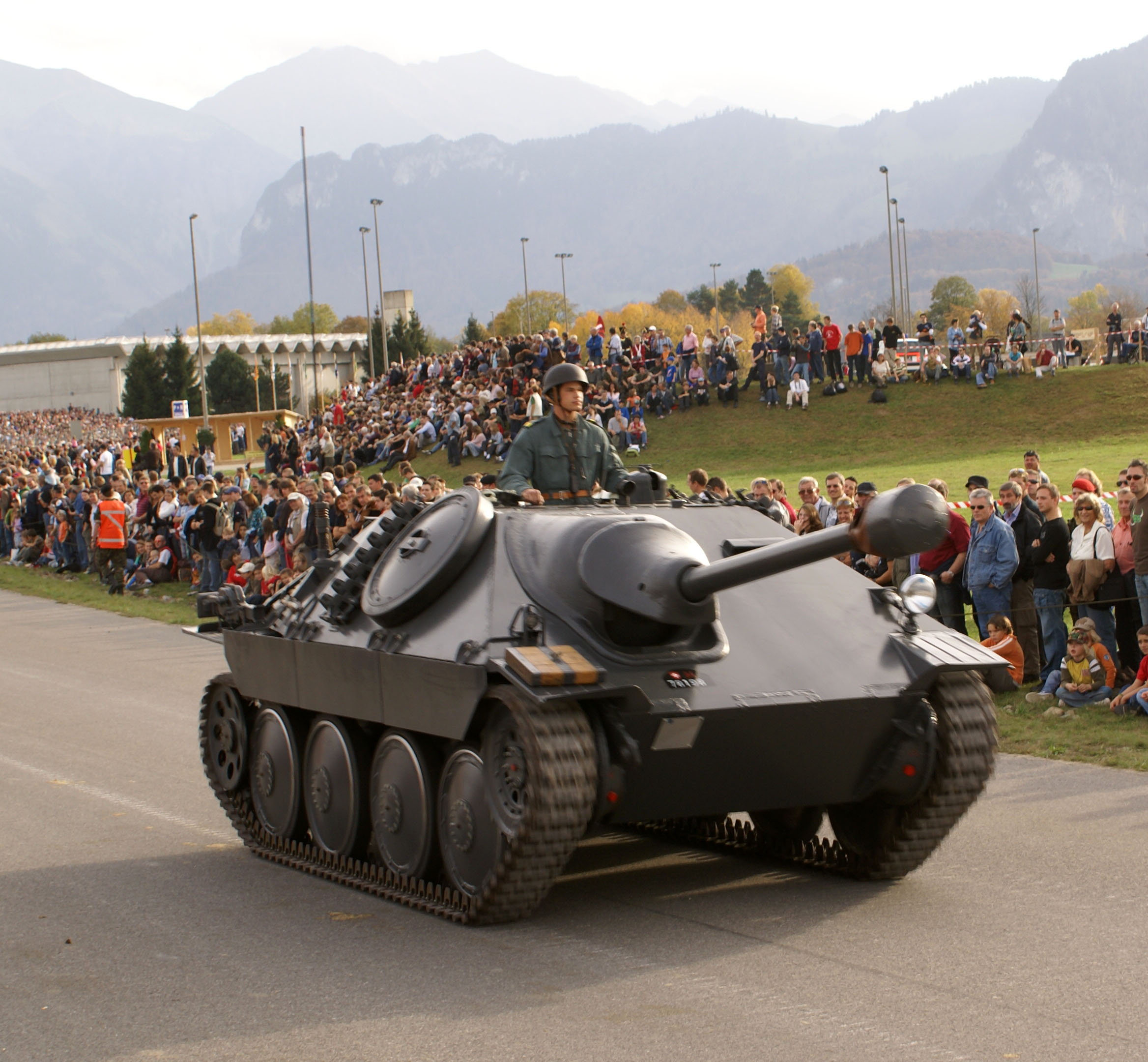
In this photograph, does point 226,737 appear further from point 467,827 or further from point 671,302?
Answer: point 671,302

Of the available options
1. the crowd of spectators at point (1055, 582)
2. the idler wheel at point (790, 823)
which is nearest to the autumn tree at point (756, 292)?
the crowd of spectators at point (1055, 582)

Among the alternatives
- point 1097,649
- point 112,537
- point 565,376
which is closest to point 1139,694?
point 1097,649

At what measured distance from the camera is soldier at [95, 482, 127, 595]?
77.0 ft

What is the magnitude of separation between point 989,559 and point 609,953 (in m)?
7.09

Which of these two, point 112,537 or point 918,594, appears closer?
point 918,594

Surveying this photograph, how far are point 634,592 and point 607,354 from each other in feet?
104

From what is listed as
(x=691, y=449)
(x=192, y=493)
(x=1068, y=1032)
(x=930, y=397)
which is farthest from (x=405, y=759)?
(x=930, y=397)

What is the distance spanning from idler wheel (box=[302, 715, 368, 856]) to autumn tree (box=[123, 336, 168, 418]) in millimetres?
90011

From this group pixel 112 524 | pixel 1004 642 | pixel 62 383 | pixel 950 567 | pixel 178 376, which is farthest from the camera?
pixel 62 383

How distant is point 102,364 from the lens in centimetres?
10650

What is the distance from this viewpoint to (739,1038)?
5113 millimetres

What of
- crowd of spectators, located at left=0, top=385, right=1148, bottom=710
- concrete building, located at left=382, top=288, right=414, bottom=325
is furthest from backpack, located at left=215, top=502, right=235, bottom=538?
concrete building, located at left=382, top=288, right=414, bottom=325

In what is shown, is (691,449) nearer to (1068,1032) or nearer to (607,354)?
(607,354)

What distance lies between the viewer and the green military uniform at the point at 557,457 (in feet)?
28.5
